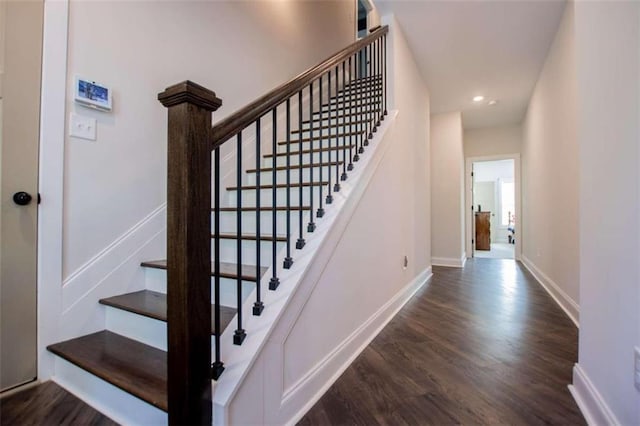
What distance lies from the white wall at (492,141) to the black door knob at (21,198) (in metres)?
6.55

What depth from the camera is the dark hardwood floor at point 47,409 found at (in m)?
1.20

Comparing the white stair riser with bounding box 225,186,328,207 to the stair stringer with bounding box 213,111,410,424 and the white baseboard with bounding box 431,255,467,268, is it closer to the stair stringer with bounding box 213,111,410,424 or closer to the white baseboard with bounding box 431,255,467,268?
the stair stringer with bounding box 213,111,410,424

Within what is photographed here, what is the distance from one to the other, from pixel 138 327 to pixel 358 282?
4.09 feet

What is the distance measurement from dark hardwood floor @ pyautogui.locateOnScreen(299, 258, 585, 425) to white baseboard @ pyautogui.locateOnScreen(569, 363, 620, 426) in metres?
0.04

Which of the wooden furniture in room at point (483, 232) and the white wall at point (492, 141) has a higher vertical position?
the white wall at point (492, 141)

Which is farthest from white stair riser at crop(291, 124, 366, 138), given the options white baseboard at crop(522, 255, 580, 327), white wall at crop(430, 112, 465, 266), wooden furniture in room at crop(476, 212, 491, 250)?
wooden furniture in room at crop(476, 212, 491, 250)

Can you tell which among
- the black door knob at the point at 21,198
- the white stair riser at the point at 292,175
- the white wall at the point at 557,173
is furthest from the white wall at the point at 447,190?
the black door knob at the point at 21,198

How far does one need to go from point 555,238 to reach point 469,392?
2411 millimetres

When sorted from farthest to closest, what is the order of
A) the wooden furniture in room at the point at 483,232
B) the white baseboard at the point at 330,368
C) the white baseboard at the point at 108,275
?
the wooden furniture in room at the point at 483,232, the white baseboard at the point at 108,275, the white baseboard at the point at 330,368

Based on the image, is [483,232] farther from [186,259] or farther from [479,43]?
[186,259]

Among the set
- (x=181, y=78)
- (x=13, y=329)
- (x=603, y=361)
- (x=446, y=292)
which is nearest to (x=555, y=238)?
(x=446, y=292)

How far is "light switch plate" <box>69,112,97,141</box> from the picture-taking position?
5.23 feet

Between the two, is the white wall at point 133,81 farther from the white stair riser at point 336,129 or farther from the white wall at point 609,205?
the white wall at point 609,205

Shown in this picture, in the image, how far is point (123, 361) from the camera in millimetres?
1334
